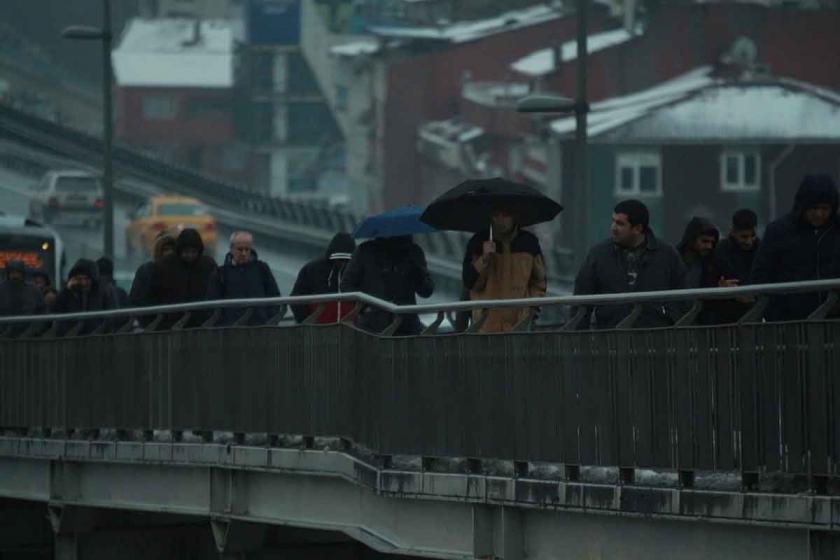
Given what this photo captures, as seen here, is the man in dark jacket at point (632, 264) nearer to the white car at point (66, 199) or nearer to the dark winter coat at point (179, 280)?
the dark winter coat at point (179, 280)

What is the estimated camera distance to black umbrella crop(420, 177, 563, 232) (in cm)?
1457

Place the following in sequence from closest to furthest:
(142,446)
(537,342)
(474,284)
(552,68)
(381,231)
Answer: (537,342) < (474,284) < (381,231) < (142,446) < (552,68)

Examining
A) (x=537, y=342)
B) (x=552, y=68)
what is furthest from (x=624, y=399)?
(x=552, y=68)

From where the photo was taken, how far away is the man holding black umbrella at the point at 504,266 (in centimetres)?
1427

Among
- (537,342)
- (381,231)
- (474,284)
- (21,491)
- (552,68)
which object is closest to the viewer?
(537,342)

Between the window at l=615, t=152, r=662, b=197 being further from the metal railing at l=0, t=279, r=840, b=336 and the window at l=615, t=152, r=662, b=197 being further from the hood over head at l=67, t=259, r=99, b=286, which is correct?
the metal railing at l=0, t=279, r=840, b=336

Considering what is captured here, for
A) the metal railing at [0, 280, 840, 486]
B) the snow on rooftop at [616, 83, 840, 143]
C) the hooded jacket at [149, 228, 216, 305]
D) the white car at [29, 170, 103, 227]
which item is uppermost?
the snow on rooftop at [616, 83, 840, 143]

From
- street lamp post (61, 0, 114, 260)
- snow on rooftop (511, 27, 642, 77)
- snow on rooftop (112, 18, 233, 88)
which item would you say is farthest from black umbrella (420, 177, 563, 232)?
snow on rooftop (112, 18, 233, 88)

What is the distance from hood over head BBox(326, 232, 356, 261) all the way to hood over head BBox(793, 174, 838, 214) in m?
6.10

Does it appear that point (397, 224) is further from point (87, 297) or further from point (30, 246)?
point (30, 246)

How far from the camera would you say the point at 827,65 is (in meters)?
97.4

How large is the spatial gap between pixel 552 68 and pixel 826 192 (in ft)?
276

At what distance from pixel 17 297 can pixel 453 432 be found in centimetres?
1055

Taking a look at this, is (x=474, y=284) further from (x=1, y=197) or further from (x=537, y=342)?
(x=1, y=197)
